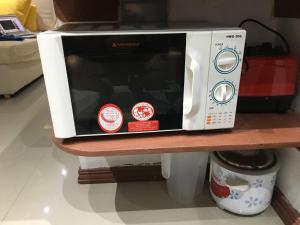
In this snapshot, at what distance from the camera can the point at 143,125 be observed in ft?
2.10

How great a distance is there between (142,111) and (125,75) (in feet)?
0.31

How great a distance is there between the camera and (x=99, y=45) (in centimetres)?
56

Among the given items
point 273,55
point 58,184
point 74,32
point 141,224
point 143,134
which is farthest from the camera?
point 58,184

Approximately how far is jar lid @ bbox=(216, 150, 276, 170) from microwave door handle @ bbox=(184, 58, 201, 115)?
0.35m

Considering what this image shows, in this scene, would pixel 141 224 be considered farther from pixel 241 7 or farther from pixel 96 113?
pixel 241 7

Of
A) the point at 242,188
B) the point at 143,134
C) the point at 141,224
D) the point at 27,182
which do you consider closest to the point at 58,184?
the point at 27,182

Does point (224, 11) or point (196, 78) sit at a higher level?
point (224, 11)

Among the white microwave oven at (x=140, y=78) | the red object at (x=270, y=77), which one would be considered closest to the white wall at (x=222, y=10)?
the red object at (x=270, y=77)

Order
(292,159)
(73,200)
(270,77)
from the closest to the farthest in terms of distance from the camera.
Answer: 1. (270,77)
2. (292,159)
3. (73,200)

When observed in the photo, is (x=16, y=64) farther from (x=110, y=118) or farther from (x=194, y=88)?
(x=194, y=88)

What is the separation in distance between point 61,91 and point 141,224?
54 centimetres

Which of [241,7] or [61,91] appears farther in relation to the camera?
[241,7]

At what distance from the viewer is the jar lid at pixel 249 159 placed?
33.9 inches

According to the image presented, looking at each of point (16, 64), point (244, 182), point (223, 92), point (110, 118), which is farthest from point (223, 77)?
point (16, 64)
